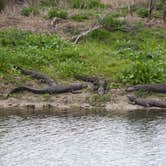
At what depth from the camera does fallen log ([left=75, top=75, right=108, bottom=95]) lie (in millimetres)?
21397

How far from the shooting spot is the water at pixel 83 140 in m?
15.4

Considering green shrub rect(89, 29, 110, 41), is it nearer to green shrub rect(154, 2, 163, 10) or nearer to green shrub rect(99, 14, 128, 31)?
green shrub rect(99, 14, 128, 31)

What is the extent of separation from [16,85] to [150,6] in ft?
30.9

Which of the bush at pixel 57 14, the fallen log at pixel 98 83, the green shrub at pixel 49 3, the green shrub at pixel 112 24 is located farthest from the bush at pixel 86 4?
the fallen log at pixel 98 83

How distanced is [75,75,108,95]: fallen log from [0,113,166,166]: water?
1928 millimetres

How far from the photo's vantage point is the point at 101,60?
23.9m

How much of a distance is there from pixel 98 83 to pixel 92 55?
2.63 m

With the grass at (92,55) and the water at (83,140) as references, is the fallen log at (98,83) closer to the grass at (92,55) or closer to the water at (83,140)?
the grass at (92,55)

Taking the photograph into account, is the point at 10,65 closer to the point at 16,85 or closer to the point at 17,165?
the point at 16,85

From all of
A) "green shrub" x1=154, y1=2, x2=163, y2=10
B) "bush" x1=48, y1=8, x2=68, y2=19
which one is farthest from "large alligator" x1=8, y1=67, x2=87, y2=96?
"green shrub" x1=154, y1=2, x2=163, y2=10

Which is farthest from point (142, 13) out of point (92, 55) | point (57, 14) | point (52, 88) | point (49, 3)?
point (52, 88)

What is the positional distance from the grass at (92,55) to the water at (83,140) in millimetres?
2701

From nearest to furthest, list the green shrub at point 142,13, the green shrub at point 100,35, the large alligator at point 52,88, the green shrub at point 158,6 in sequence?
the large alligator at point 52,88 < the green shrub at point 100,35 < the green shrub at point 142,13 < the green shrub at point 158,6

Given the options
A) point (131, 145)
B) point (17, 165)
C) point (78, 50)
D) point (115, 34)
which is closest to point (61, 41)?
point (78, 50)
